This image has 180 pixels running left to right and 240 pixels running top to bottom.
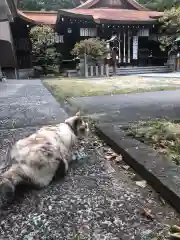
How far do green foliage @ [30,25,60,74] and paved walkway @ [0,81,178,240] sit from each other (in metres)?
13.2

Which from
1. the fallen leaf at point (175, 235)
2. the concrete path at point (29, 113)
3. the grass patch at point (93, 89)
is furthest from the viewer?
the grass patch at point (93, 89)

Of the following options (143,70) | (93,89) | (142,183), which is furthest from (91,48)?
(142,183)

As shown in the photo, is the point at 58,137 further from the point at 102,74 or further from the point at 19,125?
the point at 102,74

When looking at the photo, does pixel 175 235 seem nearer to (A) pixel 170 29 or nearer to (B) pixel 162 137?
(B) pixel 162 137

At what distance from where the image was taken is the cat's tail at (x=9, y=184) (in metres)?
1.59

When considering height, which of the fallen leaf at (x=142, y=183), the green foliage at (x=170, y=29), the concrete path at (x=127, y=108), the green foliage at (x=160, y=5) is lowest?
the fallen leaf at (x=142, y=183)

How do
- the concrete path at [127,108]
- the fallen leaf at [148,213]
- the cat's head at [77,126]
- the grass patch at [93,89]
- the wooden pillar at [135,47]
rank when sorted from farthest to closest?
the wooden pillar at [135,47], the grass patch at [93,89], the concrete path at [127,108], the cat's head at [77,126], the fallen leaf at [148,213]

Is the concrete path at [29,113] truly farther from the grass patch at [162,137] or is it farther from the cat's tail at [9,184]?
the cat's tail at [9,184]

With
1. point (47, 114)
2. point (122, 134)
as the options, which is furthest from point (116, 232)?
point (47, 114)

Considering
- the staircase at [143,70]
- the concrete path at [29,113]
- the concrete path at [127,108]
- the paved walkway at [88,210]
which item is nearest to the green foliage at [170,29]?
the staircase at [143,70]

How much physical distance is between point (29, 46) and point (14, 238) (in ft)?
53.1

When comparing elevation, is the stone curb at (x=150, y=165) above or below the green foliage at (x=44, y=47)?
below

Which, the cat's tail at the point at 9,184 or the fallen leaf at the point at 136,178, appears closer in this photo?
the cat's tail at the point at 9,184

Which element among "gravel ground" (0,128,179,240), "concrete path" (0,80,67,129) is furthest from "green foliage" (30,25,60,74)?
"gravel ground" (0,128,179,240)
